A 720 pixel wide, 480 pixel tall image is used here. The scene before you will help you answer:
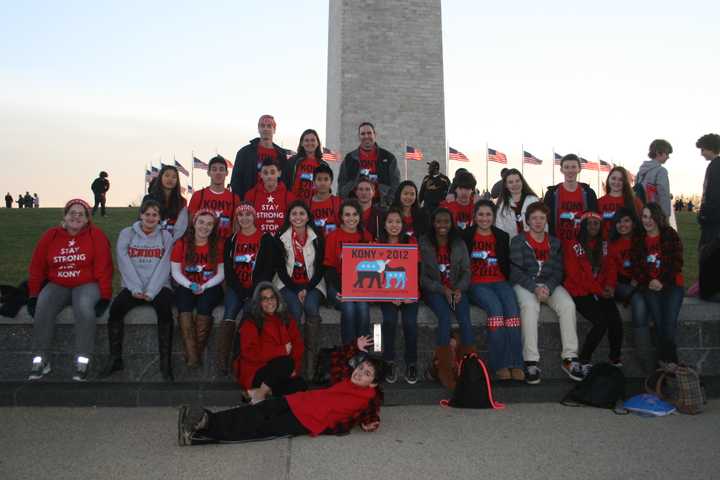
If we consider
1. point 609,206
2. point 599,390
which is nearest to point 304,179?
point 609,206

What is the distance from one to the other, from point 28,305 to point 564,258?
180 inches

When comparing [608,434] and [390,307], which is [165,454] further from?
Result: [608,434]

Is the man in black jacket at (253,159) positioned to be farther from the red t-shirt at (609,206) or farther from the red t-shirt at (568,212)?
the red t-shirt at (609,206)

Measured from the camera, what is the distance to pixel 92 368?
5.52 metres

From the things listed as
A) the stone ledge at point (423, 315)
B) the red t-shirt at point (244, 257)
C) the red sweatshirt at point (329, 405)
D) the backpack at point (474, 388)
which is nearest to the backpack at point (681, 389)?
the stone ledge at point (423, 315)

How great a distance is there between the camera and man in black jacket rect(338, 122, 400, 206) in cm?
770

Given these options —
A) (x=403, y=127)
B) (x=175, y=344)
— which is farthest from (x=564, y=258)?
(x=403, y=127)

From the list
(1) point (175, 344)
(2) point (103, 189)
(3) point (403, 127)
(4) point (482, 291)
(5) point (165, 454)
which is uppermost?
(3) point (403, 127)

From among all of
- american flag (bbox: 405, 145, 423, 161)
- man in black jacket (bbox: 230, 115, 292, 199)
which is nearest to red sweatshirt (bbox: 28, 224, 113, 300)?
man in black jacket (bbox: 230, 115, 292, 199)

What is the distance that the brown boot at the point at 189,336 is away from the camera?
17.8ft

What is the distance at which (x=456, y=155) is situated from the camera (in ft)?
68.5

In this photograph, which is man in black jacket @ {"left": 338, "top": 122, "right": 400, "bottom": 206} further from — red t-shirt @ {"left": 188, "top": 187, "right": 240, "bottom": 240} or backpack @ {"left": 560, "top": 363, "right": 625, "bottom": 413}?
backpack @ {"left": 560, "top": 363, "right": 625, "bottom": 413}

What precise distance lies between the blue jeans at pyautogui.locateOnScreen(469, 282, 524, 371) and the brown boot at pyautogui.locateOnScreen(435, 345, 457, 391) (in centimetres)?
39

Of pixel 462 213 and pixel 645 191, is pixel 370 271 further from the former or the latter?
pixel 645 191
